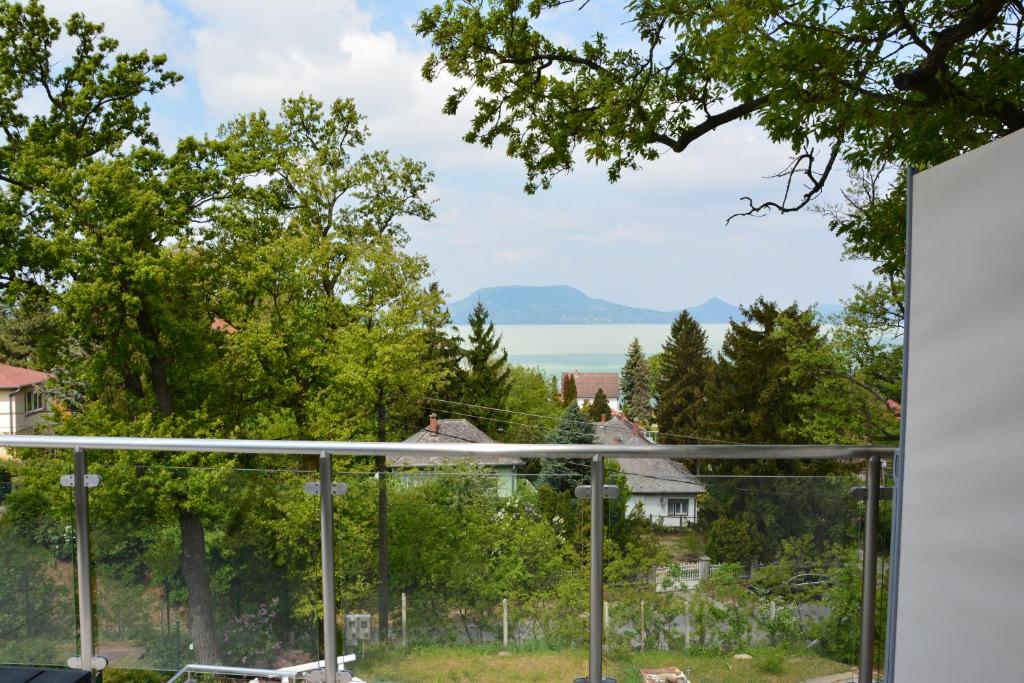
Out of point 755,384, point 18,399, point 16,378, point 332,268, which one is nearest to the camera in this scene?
point 332,268

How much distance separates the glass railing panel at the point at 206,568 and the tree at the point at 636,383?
62.4 m

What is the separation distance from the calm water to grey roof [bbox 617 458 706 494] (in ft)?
129

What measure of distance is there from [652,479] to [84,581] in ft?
6.60

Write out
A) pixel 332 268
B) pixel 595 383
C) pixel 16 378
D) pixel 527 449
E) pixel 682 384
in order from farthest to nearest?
1. pixel 595 383
2. pixel 682 384
3. pixel 16 378
4. pixel 332 268
5. pixel 527 449

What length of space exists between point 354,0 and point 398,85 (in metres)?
8.23

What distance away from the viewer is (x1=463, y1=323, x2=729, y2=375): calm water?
163 feet

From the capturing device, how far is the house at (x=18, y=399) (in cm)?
2609

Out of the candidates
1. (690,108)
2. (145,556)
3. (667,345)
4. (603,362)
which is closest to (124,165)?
(690,108)

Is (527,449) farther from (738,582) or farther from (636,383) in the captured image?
(636,383)

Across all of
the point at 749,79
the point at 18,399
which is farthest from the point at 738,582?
the point at 18,399

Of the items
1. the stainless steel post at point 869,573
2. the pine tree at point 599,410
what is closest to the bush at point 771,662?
the stainless steel post at point 869,573

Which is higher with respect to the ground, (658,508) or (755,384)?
(658,508)

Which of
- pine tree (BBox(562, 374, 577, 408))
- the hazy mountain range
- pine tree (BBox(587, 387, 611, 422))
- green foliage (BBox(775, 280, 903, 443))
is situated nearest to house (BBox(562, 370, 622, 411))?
the hazy mountain range

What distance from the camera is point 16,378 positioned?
27.6 meters
